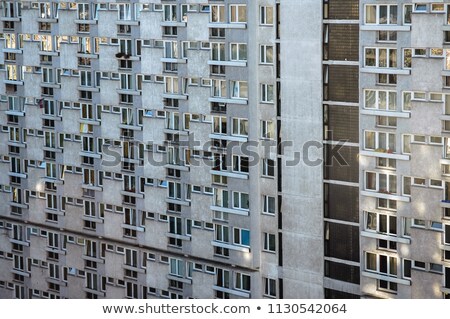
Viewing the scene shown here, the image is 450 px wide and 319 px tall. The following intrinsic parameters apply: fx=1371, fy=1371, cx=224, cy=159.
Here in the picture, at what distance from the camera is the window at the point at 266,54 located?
47678mm

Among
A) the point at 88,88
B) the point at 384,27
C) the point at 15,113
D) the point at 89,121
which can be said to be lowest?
the point at 89,121

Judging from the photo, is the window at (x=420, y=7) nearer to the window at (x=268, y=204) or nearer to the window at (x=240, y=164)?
the window at (x=240, y=164)

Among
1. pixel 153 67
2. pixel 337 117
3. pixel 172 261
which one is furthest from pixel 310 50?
pixel 172 261

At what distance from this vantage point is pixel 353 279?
4750 centimetres

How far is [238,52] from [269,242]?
6953 millimetres

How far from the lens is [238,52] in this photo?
1906 inches

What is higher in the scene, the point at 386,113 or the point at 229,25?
the point at 229,25

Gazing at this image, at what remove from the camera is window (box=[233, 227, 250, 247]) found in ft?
164

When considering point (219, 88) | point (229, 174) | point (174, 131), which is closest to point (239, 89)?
point (219, 88)

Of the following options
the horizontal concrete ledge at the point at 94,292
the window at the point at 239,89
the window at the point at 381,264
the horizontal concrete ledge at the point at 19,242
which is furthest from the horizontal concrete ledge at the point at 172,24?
the horizontal concrete ledge at the point at 19,242

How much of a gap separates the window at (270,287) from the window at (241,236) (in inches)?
59.2

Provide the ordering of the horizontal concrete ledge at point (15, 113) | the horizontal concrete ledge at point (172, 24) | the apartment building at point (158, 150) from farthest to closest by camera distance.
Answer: the horizontal concrete ledge at point (15, 113) → the horizontal concrete ledge at point (172, 24) → the apartment building at point (158, 150)

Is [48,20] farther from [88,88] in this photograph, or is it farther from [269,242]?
[269,242]

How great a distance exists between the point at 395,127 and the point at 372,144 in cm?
121
